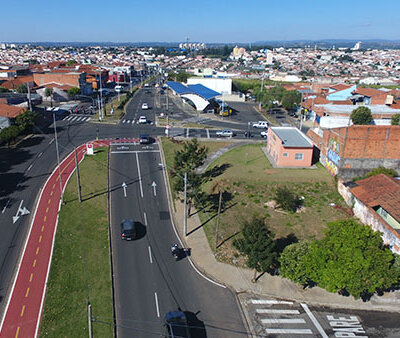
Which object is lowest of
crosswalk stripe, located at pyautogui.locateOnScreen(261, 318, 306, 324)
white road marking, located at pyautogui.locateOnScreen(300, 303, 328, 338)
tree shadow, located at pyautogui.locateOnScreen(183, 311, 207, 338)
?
white road marking, located at pyautogui.locateOnScreen(300, 303, 328, 338)

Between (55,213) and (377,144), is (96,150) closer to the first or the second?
(55,213)

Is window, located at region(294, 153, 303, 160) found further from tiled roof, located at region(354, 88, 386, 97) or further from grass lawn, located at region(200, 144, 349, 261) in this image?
tiled roof, located at region(354, 88, 386, 97)

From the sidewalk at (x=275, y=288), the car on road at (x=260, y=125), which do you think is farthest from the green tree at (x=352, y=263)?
the car on road at (x=260, y=125)

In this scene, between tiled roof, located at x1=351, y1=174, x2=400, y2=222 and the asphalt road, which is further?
tiled roof, located at x1=351, y1=174, x2=400, y2=222

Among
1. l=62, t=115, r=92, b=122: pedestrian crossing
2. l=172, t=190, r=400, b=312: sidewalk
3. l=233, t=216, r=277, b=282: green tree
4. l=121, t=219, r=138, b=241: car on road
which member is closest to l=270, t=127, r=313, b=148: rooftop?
l=172, t=190, r=400, b=312: sidewalk

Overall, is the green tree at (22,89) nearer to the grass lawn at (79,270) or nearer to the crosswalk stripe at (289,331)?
the grass lawn at (79,270)

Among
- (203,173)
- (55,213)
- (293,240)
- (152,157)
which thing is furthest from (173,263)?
(152,157)

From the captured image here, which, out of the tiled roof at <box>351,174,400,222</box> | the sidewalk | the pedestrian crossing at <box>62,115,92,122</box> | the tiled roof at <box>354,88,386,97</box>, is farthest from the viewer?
the tiled roof at <box>354,88,386,97</box>
